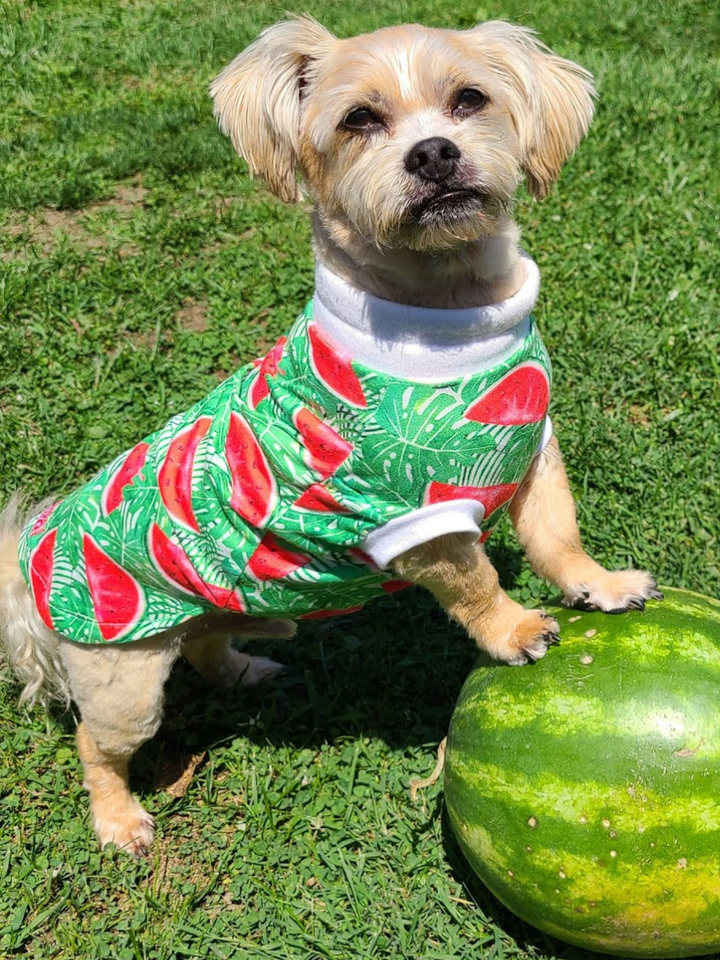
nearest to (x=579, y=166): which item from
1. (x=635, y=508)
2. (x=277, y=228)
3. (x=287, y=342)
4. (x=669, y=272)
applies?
(x=669, y=272)

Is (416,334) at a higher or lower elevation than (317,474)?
higher

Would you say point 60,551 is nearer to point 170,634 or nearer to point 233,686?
point 170,634

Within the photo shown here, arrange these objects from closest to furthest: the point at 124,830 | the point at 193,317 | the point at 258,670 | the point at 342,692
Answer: the point at 124,830 → the point at 342,692 → the point at 258,670 → the point at 193,317

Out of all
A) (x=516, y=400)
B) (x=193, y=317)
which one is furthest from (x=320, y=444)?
(x=193, y=317)

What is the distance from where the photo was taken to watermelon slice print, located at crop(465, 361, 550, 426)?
8.20 ft

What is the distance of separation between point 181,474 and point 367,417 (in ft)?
2.38

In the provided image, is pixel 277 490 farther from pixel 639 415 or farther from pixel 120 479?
pixel 639 415

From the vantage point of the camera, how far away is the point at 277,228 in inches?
227

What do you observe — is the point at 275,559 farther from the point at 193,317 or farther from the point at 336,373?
the point at 193,317

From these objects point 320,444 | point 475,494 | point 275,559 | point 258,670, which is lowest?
point 258,670

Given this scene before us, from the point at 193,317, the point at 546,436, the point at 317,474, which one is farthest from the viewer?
the point at 193,317

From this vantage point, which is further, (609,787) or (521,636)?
(521,636)

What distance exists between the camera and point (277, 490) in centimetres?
268

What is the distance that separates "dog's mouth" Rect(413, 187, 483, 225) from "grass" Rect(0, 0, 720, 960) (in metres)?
1.87
